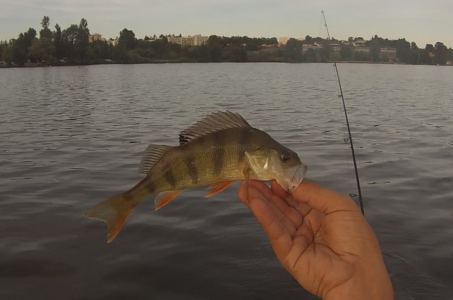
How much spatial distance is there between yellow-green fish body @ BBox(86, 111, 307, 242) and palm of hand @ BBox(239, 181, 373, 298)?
0.23 metres

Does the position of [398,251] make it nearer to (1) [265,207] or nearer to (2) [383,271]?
(2) [383,271]

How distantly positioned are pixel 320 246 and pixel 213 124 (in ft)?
3.78

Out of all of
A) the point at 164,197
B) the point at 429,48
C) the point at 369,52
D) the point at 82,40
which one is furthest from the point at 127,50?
the point at 164,197

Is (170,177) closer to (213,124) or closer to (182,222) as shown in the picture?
(213,124)

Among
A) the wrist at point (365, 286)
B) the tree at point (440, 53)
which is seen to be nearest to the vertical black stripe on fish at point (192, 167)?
the wrist at point (365, 286)

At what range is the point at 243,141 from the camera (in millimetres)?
3014

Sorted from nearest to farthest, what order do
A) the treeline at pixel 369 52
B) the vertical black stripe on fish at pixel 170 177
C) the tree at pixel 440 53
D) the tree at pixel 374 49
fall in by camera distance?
the vertical black stripe on fish at pixel 170 177 → the treeline at pixel 369 52 → the tree at pixel 374 49 → the tree at pixel 440 53

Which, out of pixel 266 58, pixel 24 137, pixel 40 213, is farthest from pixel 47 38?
pixel 40 213

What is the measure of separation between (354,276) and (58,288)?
4.08 meters

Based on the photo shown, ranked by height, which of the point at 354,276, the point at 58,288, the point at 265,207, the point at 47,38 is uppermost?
the point at 47,38

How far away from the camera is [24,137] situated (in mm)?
14914

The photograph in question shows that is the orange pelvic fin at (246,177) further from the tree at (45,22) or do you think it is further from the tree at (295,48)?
the tree at (45,22)

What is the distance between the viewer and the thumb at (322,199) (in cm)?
274

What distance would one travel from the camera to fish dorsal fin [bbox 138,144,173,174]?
3195 millimetres
